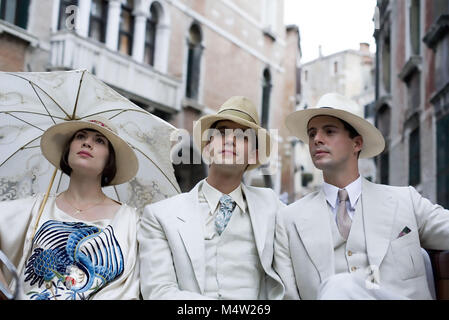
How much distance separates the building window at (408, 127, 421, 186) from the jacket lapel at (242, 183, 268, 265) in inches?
315

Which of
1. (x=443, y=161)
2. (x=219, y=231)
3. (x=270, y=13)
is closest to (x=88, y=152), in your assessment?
(x=219, y=231)

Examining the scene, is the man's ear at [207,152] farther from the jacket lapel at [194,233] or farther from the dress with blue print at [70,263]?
the dress with blue print at [70,263]

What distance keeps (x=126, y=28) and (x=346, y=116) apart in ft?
34.1

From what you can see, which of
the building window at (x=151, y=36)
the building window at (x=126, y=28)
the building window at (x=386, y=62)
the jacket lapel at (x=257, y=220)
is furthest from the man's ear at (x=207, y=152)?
the building window at (x=386, y=62)

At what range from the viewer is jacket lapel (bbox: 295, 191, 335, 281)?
2490mm

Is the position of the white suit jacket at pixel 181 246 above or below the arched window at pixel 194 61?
below

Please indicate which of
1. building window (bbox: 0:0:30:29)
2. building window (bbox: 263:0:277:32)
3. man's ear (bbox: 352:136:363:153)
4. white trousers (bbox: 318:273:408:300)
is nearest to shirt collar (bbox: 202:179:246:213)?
man's ear (bbox: 352:136:363:153)

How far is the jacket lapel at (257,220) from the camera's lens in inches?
99.5

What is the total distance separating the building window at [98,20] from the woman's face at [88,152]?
885 centimetres

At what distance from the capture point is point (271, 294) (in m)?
2.53

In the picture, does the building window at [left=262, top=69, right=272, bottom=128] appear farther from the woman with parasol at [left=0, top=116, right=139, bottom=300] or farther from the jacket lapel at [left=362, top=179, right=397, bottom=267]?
the jacket lapel at [left=362, top=179, right=397, bottom=267]

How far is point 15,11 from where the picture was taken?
9.30 meters

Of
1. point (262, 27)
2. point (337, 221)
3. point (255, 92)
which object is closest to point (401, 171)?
point (255, 92)

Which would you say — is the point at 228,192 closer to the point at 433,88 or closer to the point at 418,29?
the point at 433,88
